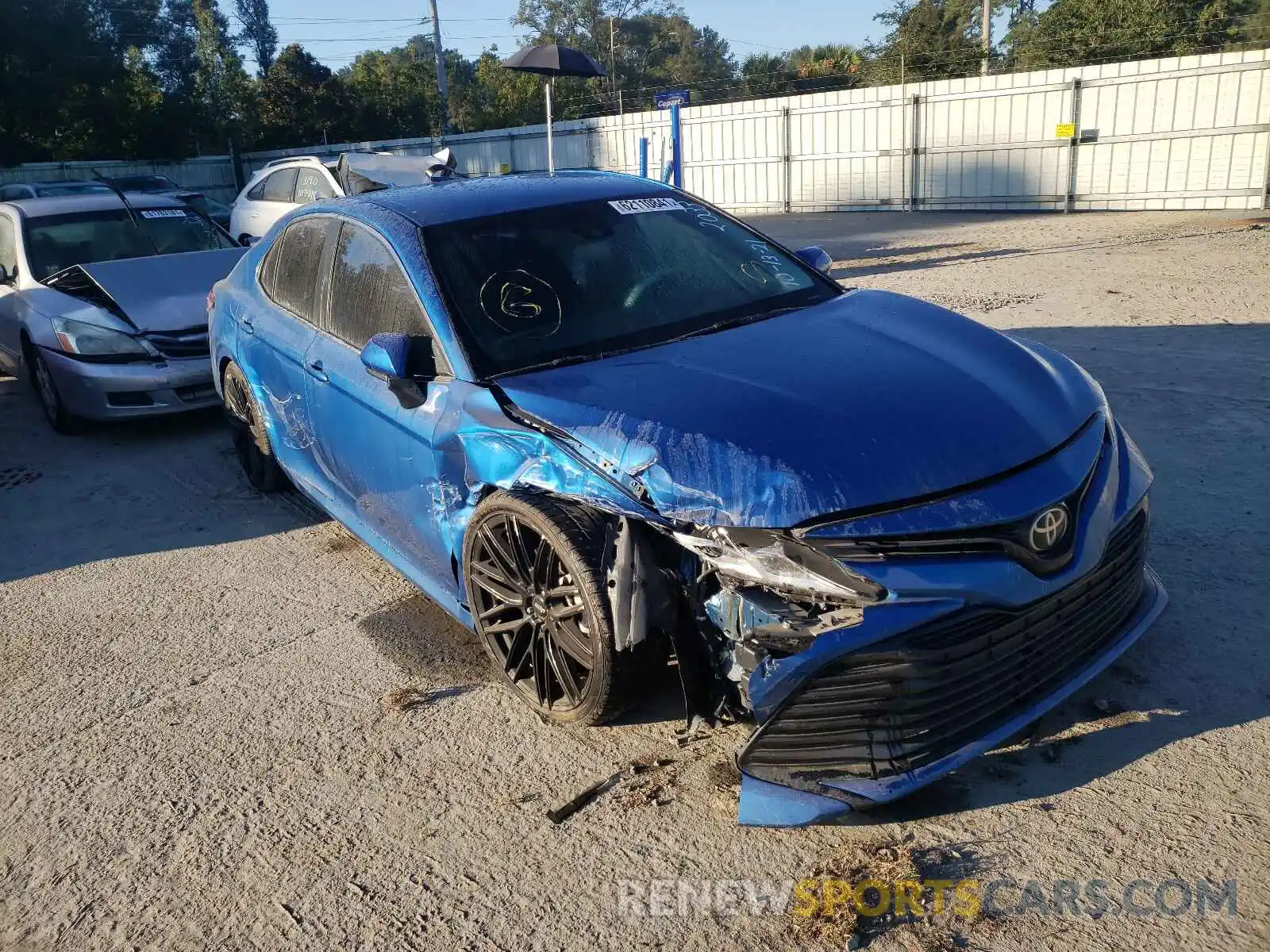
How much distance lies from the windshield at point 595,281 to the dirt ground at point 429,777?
48.7 inches

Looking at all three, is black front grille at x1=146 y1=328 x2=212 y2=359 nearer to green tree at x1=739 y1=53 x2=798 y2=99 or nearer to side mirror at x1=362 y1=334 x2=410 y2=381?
side mirror at x1=362 y1=334 x2=410 y2=381

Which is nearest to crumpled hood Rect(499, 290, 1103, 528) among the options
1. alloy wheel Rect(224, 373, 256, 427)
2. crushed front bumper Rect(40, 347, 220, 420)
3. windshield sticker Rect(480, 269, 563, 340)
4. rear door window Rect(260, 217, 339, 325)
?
windshield sticker Rect(480, 269, 563, 340)

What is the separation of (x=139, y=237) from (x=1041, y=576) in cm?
759

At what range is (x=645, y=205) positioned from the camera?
4141mm

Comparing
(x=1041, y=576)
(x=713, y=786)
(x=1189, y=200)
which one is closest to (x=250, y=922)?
(x=713, y=786)

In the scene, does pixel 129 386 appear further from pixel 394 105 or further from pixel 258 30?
pixel 258 30

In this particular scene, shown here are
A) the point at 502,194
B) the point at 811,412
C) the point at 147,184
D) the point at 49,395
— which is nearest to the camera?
the point at 811,412

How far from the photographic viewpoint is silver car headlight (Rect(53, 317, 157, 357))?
22.0 ft

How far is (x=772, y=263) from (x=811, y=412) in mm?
1569

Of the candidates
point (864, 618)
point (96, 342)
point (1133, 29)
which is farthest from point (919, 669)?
point (1133, 29)

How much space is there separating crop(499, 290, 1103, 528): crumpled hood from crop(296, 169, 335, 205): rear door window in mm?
9753

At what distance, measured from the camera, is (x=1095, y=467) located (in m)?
2.85

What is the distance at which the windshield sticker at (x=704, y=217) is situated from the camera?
4.22m

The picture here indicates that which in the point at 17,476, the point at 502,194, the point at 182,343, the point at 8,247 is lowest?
the point at 17,476
